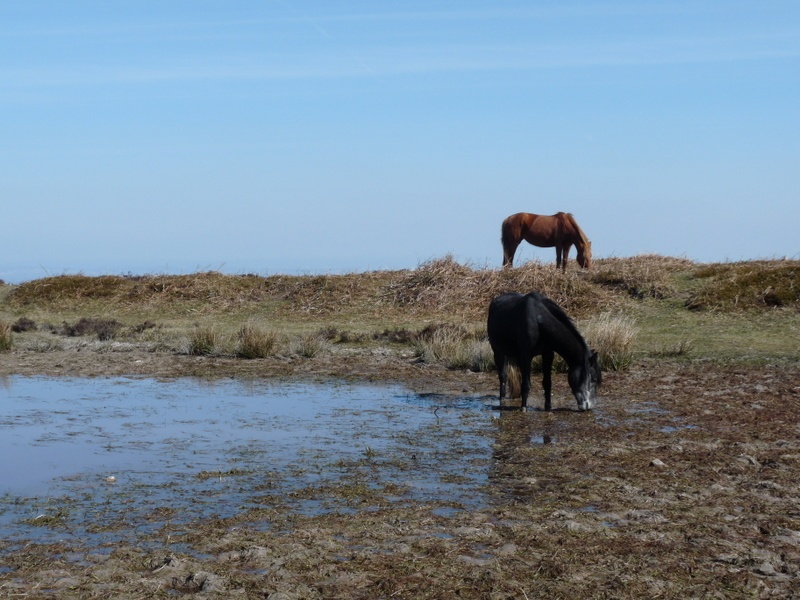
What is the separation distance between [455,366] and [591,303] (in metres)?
7.09

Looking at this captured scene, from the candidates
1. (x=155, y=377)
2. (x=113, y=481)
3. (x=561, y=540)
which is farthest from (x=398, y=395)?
(x=561, y=540)

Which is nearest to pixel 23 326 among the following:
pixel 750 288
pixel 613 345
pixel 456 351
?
pixel 456 351

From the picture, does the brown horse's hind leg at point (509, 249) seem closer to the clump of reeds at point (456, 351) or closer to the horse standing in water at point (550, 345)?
the clump of reeds at point (456, 351)

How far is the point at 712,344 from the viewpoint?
18.5 meters

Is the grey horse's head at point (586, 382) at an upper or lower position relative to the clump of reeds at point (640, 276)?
lower

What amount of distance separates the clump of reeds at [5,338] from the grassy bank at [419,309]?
39mm

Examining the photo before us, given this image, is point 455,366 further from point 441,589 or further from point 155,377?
point 441,589

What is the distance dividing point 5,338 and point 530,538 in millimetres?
15765

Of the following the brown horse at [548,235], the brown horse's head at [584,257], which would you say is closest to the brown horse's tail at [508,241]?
the brown horse at [548,235]

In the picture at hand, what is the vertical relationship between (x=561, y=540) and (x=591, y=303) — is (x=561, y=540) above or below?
below

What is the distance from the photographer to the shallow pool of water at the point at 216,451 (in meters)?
8.01

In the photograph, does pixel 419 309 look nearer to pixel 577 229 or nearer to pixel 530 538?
pixel 577 229

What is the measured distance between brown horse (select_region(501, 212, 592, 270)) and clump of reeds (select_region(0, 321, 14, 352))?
44.7 ft

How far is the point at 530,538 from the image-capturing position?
6.92 metres
